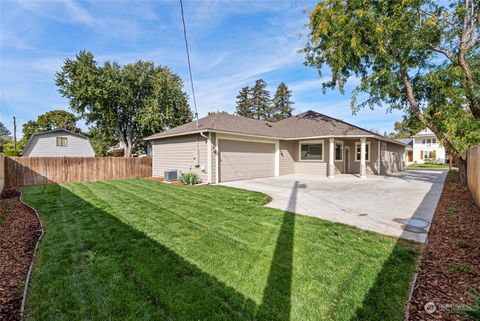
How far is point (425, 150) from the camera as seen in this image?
3928 centimetres

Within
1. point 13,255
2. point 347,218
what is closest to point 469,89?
point 347,218

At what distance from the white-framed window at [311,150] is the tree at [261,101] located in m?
27.4

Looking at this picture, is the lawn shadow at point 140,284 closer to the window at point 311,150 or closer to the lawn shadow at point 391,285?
the lawn shadow at point 391,285

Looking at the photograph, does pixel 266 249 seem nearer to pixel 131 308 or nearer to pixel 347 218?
pixel 131 308

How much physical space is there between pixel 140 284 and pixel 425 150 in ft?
160

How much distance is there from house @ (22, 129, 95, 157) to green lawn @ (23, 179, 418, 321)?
68.8 feet

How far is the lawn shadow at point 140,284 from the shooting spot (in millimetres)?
2293

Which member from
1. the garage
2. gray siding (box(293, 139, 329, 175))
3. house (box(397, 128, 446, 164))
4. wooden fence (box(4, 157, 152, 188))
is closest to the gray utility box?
the garage

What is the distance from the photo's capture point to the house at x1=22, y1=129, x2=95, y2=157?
20891mm

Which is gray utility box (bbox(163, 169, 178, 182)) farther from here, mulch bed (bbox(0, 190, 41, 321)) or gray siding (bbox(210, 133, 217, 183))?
mulch bed (bbox(0, 190, 41, 321))

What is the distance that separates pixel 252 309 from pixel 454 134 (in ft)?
41.0

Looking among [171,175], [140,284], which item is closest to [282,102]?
[171,175]

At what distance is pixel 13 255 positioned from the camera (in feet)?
11.7

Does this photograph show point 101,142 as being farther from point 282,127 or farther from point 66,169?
point 282,127
